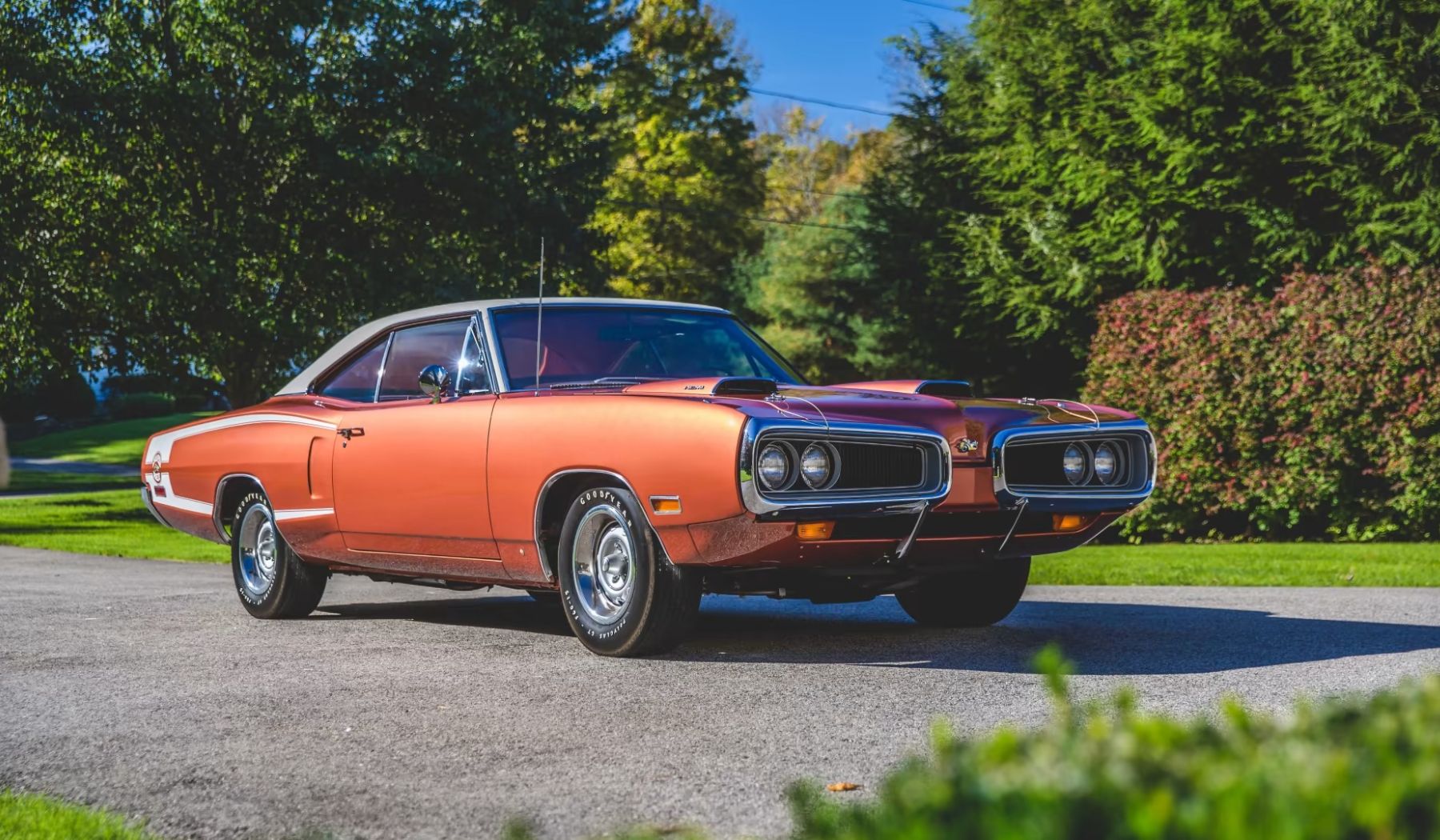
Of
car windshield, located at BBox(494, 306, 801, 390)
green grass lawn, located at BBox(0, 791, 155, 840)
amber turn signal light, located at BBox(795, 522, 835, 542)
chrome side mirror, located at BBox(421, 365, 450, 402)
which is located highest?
car windshield, located at BBox(494, 306, 801, 390)

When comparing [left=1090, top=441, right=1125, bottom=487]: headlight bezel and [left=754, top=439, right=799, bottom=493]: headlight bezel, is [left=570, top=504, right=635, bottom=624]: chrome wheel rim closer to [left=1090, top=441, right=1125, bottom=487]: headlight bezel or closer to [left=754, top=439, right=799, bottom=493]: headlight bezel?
[left=754, top=439, right=799, bottom=493]: headlight bezel

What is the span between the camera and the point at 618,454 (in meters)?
6.43

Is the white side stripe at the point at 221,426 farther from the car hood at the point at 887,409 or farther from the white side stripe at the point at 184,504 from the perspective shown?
the car hood at the point at 887,409

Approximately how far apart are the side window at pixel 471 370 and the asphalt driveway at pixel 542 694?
126cm

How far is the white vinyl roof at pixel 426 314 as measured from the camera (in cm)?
788

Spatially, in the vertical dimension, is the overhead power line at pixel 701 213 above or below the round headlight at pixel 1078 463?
above

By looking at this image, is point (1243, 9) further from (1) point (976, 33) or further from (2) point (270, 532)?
(2) point (270, 532)

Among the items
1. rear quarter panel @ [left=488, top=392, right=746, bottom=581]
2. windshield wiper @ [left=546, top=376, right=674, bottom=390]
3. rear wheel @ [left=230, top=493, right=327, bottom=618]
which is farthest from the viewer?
rear wheel @ [left=230, top=493, right=327, bottom=618]

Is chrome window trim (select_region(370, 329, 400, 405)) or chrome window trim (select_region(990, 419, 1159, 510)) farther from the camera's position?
chrome window trim (select_region(370, 329, 400, 405))

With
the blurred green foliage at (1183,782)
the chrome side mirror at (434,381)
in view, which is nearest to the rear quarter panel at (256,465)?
the chrome side mirror at (434,381)

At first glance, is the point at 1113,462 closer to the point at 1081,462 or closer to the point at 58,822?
the point at 1081,462

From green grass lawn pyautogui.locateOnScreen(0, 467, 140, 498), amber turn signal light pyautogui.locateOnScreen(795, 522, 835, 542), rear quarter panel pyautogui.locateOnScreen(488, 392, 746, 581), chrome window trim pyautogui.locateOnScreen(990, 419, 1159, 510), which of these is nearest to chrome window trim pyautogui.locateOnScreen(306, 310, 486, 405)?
rear quarter panel pyautogui.locateOnScreen(488, 392, 746, 581)

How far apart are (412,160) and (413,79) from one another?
1.97m

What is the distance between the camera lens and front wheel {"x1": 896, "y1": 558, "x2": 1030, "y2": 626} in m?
7.80
